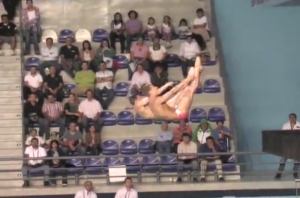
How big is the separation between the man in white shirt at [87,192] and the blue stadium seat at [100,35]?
5.20m

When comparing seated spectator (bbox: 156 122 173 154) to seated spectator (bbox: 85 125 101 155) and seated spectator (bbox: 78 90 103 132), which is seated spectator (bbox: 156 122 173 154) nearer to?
seated spectator (bbox: 85 125 101 155)

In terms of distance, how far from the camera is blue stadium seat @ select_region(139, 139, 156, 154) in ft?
60.5

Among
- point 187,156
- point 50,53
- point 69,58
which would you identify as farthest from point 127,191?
point 50,53

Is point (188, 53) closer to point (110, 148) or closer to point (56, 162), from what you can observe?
point (110, 148)

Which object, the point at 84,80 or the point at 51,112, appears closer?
the point at 51,112

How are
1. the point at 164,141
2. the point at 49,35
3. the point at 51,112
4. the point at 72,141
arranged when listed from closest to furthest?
the point at 72,141 → the point at 164,141 → the point at 51,112 → the point at 49,35

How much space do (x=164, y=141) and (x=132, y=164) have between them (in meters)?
0.85

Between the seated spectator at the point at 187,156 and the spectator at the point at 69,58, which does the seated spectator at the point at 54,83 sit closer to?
the spectator at the point at 69,58

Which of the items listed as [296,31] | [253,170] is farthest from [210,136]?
[296,31]

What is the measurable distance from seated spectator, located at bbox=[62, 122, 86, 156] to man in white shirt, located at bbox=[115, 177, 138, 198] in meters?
1.33

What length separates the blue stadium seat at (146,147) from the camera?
18438 mm

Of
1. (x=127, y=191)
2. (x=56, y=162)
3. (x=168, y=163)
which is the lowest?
(x=127, y=191)

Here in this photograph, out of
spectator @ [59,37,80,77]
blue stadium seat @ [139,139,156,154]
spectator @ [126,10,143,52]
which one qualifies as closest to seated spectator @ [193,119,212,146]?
blue stadium seat @ [139,139,156,154]

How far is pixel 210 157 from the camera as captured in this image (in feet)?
58.3
